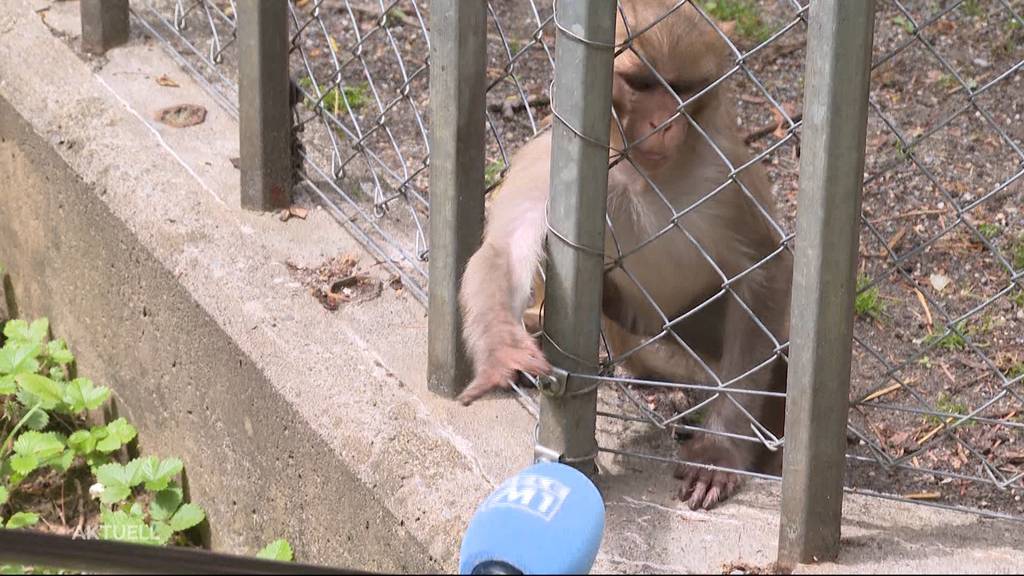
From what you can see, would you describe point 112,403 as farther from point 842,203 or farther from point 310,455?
point 842,203

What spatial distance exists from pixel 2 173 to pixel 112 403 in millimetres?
1045

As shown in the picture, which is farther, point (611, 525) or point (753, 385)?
point (753, 385)

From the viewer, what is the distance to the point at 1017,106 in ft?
17.3

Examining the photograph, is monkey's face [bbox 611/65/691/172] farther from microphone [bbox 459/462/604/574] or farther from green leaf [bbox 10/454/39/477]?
green leaf [bbox 10/454/39/477]

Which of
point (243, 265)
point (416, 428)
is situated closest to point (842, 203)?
point (416, 428)

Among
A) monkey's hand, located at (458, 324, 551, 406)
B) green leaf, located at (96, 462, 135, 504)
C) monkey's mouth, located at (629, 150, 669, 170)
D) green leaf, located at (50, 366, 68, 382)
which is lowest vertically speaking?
green leaf, located at (50, 366, 68, 382)

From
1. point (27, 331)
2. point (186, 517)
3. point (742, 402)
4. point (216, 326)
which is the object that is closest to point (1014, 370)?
point (742, 402)

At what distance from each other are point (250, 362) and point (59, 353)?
1.26 metres

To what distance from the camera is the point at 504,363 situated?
2703 millimetres

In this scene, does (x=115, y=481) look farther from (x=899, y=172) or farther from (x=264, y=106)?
(x=899, y=172)

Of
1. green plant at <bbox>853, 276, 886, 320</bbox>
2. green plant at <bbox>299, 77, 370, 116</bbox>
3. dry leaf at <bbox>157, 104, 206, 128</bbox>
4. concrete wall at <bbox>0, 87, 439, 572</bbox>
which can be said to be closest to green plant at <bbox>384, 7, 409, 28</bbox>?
green plant at <bbox>299, 77, 370, 116</bbox>

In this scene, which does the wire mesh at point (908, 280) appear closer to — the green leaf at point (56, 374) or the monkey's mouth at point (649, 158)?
the monkey's mouth at point (649, 158)

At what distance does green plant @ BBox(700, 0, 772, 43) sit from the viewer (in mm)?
5730

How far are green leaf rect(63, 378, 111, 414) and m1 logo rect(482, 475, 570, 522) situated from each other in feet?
8.61
